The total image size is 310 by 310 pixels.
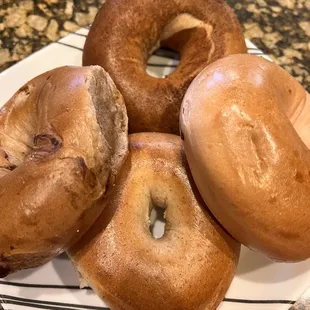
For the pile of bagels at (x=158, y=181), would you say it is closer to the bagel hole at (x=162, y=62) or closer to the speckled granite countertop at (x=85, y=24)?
the bagel hole at (x=162, y=62)

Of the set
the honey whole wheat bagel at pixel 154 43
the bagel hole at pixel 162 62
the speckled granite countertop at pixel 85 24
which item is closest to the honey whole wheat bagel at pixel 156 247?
the honey whole wheat bagel at pixel 154 43

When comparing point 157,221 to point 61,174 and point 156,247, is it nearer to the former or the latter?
point 156,247

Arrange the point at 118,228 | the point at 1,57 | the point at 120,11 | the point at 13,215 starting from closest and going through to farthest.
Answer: the point at 13,215 → the point at 118,228 → the point at 120,11 → the point at 1,57

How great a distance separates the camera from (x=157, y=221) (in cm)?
107

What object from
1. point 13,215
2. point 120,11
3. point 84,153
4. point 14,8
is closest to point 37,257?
point 13,215

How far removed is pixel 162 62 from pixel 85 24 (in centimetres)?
30

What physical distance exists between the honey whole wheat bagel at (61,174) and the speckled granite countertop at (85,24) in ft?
1.68

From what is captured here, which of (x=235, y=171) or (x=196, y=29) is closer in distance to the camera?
(x=235, y=171)

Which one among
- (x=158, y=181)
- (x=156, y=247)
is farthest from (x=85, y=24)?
(x=156, y=247)

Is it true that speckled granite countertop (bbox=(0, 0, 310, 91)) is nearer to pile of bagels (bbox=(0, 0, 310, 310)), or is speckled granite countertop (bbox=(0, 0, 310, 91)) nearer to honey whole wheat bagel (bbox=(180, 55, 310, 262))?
pile of bagels (bbox=(0, 0, 310, 310))

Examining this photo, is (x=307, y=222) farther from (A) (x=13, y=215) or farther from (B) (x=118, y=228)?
(A) (x=13, y=215)

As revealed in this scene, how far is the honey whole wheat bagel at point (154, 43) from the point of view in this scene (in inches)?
43.4

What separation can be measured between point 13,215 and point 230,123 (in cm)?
38

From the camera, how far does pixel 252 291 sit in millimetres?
1021
